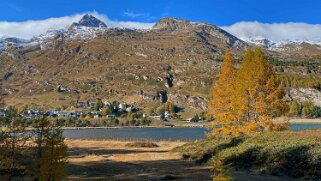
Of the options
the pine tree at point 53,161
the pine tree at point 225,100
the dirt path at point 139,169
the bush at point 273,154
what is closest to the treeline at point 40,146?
the pine tree at point 53,161

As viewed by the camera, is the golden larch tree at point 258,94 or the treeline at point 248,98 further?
the treeline at point 248,98

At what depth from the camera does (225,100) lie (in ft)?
195

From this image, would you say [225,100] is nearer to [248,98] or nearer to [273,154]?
[248,98]

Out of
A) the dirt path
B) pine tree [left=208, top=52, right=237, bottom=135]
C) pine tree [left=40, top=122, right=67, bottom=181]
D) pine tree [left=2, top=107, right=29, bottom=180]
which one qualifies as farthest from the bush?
pine tree [left=2, top=107, right=29, bottom=180]

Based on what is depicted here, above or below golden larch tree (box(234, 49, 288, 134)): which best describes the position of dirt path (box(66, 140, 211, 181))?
below

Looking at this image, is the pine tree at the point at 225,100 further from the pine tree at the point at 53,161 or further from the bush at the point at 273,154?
the pine tree at the point at 53,161

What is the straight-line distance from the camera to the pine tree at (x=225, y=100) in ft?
194


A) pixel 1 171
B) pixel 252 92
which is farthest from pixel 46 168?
pixel 252 92

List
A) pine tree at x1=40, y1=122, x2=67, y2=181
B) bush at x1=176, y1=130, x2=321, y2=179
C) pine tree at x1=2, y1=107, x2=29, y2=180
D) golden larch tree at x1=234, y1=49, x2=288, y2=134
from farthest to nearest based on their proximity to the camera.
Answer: golden larch tree at x1=234, y1=49, x2=288, y2=134, bush at x1=176, y1=130, x2=321, y2=179, pine tree at x1=2, y1=107, x2=29, y2=180, pine tree at x1=40, y1=122, x2=67, y2=181

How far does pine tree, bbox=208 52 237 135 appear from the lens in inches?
2326

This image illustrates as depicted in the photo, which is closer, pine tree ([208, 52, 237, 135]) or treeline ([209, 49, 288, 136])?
treeline ([209, 49, 288, 136])

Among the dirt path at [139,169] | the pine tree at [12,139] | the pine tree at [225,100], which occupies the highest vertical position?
the pine tree at [225,100]

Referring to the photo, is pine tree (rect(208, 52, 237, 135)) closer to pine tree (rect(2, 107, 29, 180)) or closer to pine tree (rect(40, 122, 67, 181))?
pine tree (rect(2, 107, 29, 180))

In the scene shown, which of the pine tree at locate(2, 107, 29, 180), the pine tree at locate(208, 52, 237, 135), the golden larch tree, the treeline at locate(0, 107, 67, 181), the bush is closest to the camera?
the treeline at locate(0, 107, 67, 181)
